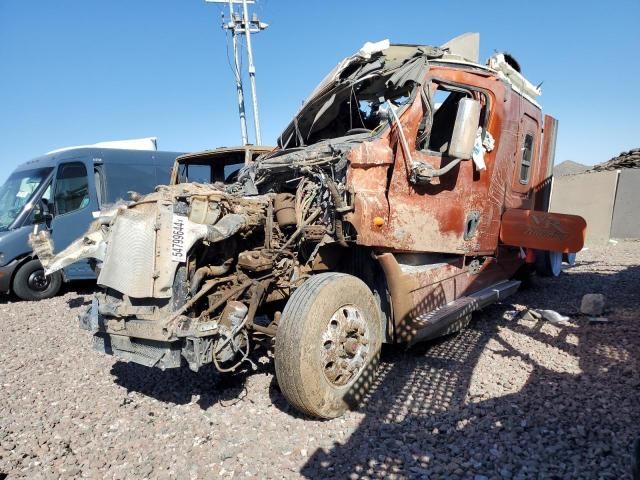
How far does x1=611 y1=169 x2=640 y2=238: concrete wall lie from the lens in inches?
491

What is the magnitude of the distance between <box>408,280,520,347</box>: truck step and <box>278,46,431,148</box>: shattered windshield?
1741 mm

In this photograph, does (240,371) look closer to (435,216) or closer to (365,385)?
(365,385)

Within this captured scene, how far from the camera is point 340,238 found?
3100 mm

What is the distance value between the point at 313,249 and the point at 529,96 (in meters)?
3.71

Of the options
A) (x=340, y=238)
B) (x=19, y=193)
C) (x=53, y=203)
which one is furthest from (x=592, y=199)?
(x=19, y=193)

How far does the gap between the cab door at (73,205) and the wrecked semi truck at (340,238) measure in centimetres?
459

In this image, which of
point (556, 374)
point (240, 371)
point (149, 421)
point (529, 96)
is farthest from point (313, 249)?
point (529, 96)

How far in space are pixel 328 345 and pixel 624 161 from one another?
15.5 m

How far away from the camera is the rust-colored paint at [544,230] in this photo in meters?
3.97

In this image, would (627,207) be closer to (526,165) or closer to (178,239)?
(526,165)

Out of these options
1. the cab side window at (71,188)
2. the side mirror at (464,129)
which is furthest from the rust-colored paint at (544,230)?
the cab side window at (71,188)

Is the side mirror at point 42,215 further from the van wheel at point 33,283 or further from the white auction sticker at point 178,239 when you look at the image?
the white auction sticker at point 178,239

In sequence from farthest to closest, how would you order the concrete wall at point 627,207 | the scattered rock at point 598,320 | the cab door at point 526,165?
the concrete wall at point 627,207 < the cab door at point 526,165 < the scattered rock at point 598,320

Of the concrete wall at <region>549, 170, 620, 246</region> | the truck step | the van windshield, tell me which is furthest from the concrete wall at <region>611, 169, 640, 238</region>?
the van windshield
